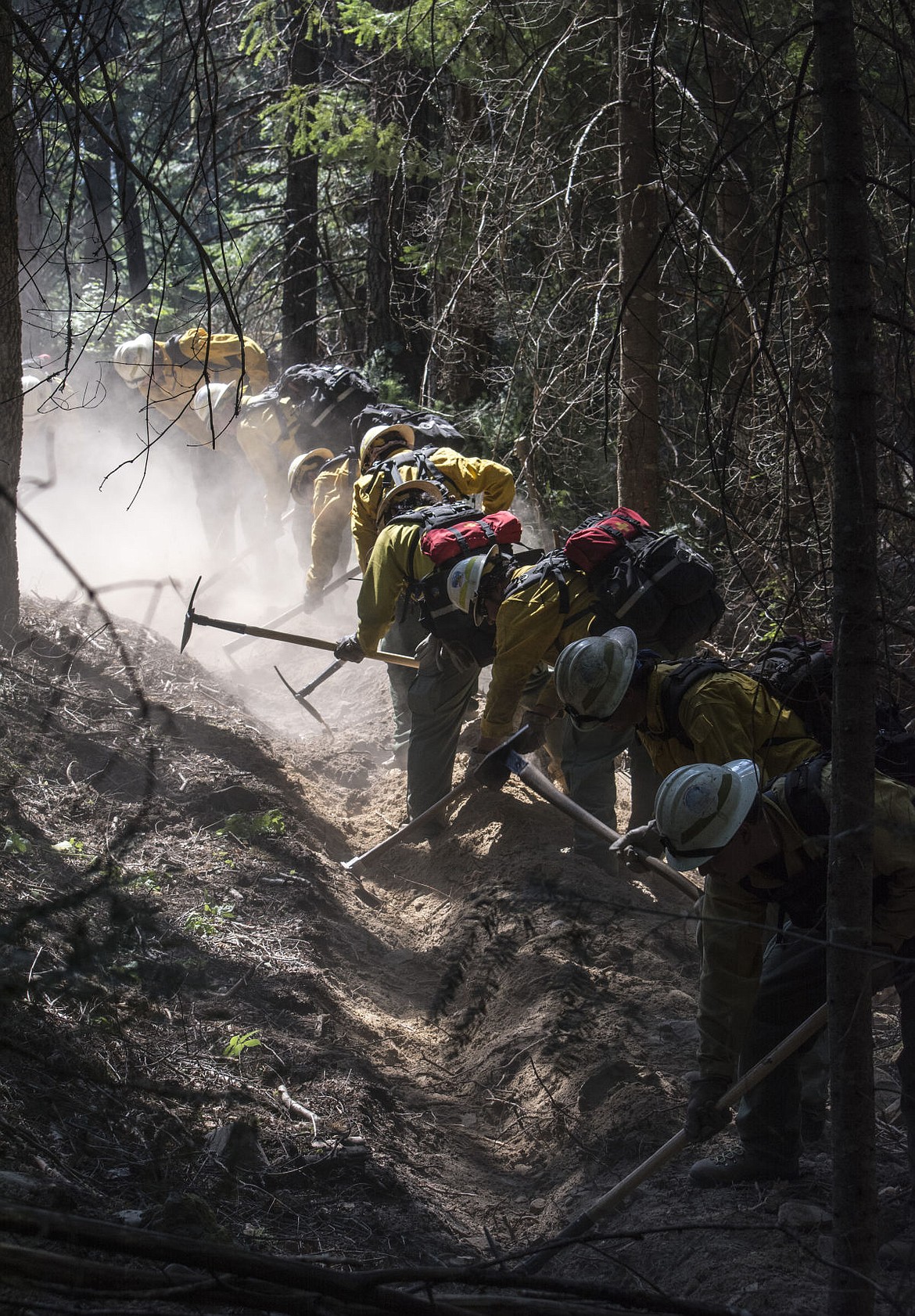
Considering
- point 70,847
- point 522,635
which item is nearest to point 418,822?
point 522,635

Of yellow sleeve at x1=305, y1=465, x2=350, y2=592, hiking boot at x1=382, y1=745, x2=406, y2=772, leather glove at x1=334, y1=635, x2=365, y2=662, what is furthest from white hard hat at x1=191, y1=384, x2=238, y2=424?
leather glove at x1=334, y1=635, x2=365, y2=662

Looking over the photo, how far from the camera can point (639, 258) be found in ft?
24.2

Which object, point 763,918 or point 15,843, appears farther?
point 15,843

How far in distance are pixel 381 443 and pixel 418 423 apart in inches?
21.9

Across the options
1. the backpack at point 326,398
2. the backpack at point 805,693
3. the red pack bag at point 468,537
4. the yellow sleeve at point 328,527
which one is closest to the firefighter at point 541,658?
the red pack bag at point 468,537

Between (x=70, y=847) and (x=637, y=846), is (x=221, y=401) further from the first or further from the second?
(x=637, y=846)

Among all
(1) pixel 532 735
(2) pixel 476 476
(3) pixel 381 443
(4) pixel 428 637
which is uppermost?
(3) pixel 381 443

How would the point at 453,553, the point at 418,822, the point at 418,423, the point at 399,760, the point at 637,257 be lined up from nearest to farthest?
the point at 453,553, the point at 418,822, the point at 637,257, the point at 418,423, the point at 399,760

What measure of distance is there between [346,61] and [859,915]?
15.5m

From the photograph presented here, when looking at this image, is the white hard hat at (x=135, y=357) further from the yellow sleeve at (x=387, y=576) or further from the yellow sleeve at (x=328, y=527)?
the yellow sleeve at (x=387, y=576)

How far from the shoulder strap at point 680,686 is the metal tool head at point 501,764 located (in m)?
2.10

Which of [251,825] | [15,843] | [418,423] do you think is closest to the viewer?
[15,843]

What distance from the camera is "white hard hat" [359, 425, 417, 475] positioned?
8.48 meters

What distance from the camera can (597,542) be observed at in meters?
5.79
